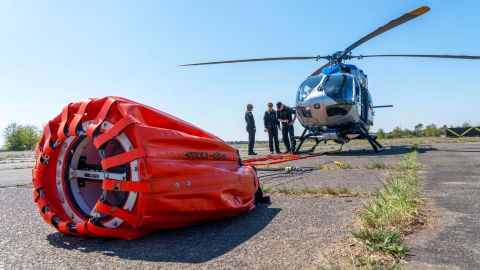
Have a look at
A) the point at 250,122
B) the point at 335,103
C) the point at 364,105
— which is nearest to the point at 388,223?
the point at 335,103

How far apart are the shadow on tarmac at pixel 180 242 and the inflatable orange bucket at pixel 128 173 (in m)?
0.07

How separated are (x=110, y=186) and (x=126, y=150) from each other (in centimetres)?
24

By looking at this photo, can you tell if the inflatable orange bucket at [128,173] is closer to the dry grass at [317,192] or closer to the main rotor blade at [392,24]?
the dry grass at [317,192]

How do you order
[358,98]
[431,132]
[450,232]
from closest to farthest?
[450,232] < [358,98] < [431,132]

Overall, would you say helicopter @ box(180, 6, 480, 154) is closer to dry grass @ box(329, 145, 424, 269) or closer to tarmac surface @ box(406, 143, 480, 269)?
tarmac surface @ box(406, 143, 480, 269)

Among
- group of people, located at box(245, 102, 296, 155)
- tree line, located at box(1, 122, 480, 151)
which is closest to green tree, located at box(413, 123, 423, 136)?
tree line, located at box(1, 122, 480, 151)

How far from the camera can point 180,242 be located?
250cm

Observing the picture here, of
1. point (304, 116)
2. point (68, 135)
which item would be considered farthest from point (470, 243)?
point (304, 116)

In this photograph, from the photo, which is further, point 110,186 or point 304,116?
point 304,116

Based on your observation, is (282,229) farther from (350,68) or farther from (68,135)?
(350,68)

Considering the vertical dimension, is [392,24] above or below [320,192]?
above

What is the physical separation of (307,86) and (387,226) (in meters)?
9.33

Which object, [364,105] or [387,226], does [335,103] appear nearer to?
[364,105]

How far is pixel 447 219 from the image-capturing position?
2.69 meters
